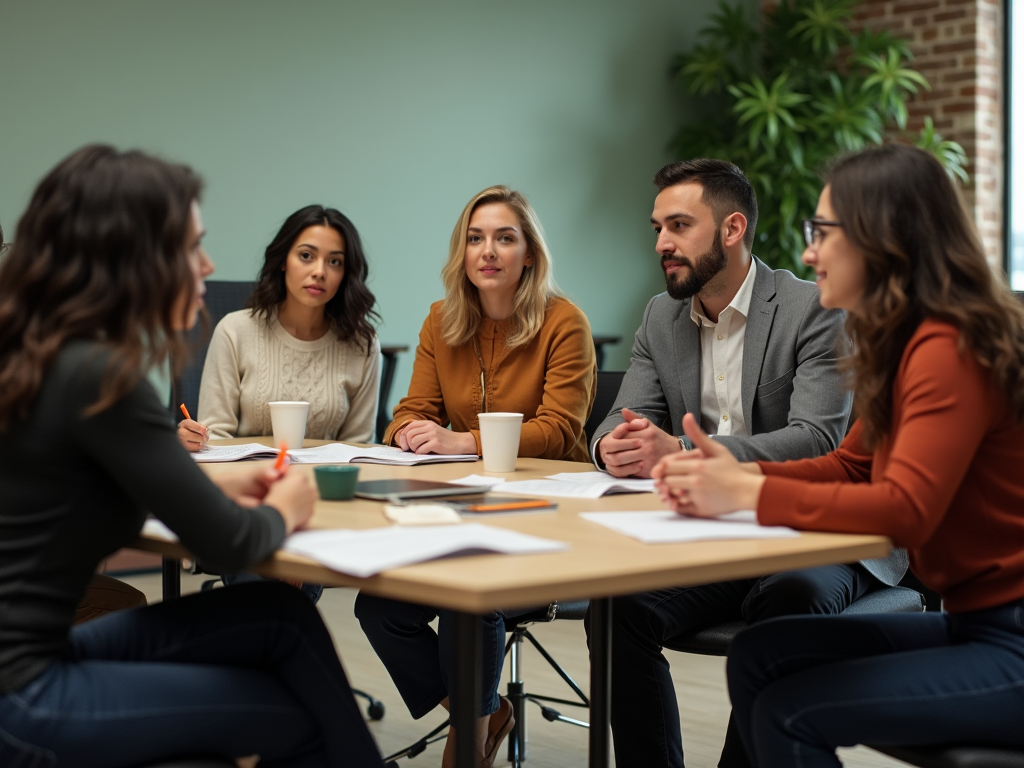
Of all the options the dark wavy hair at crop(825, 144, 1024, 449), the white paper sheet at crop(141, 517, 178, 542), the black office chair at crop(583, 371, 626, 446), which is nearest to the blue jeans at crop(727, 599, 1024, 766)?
the dark wavy hair at crop(825, 144, 1024, 449)

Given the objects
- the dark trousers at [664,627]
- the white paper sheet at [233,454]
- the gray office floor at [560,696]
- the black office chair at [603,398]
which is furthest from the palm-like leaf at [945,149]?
the white paper sheet at [233,454]

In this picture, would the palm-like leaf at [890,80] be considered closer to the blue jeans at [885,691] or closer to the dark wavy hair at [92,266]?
the blue jeans at [885,691]

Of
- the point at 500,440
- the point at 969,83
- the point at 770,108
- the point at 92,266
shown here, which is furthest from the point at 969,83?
the point at 92,266

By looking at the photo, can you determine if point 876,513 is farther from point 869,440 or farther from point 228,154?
point 228,154

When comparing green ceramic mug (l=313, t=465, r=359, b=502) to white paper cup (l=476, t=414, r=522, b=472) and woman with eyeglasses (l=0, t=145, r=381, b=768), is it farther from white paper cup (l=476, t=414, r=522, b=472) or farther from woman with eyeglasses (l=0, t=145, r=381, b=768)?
white paper cup (l=476, t=414, r=522, b=472)

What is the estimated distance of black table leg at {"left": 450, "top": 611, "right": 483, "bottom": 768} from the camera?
120 cm

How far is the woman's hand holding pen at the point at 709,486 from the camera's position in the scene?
1396 millimetres

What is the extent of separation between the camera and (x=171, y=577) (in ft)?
7.11

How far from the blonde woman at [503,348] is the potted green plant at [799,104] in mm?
2855

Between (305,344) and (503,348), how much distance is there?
1.80 feet

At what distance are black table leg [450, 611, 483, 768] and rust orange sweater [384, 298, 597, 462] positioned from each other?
1189mm

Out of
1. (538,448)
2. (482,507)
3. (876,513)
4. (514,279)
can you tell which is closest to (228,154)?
(514,279)

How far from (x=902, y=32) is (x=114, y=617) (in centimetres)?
544

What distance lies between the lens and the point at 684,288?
2.34 metres
